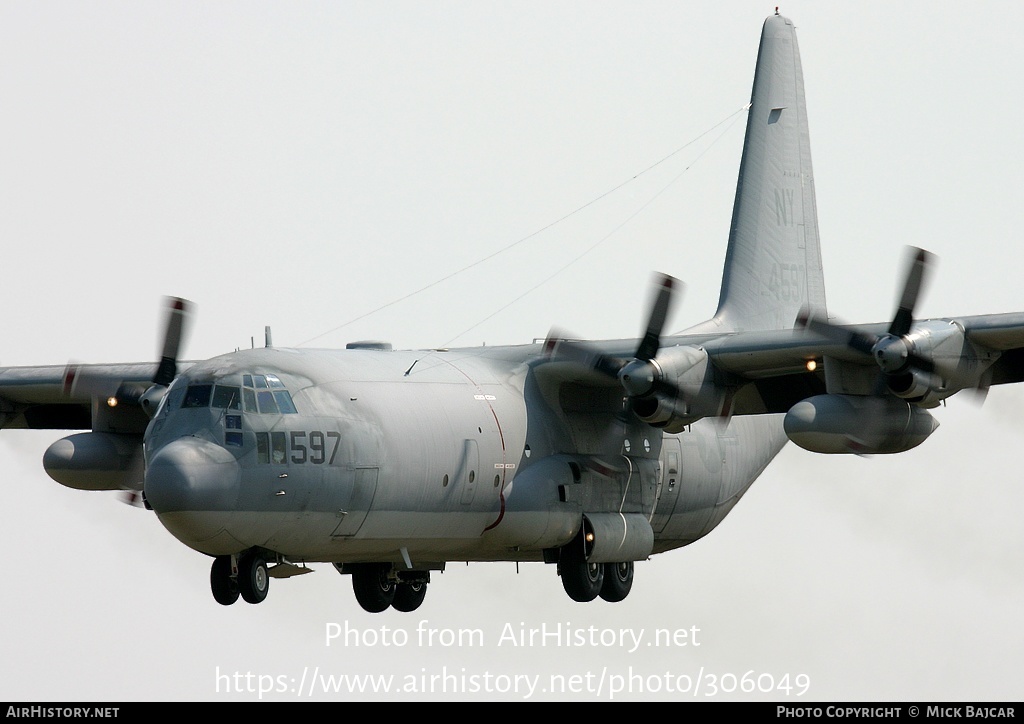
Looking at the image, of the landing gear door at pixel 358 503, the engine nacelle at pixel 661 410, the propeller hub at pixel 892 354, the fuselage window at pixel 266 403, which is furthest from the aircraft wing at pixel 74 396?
the propeller hub at pixel 892 354

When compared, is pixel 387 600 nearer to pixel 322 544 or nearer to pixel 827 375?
pixel 322 544

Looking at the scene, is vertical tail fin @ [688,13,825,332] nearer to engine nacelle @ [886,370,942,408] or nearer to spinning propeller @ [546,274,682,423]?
spinning propeller @ [546,274,682,423]

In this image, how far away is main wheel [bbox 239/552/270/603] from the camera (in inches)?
730

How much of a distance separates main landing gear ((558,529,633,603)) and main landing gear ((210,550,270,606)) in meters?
4.73

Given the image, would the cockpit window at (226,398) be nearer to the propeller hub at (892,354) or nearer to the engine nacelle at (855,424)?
the engine nacelle at (855,424)

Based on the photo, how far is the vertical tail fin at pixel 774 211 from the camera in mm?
26375

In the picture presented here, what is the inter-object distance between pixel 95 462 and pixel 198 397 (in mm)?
4483

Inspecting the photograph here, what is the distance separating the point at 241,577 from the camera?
1859cm

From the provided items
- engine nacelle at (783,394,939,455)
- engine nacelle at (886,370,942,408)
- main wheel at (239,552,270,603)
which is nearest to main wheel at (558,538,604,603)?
engine nacelle at (783,394,939,455)

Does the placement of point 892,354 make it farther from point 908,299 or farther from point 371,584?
point 371,584

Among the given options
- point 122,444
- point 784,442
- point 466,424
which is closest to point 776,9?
point 784,442

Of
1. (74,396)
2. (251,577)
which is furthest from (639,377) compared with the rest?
(74,396)

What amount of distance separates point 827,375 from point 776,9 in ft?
33.9

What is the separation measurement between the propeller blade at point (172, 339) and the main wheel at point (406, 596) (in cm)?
431
